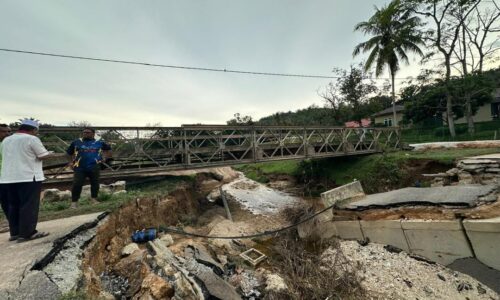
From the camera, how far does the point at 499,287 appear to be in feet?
16.1

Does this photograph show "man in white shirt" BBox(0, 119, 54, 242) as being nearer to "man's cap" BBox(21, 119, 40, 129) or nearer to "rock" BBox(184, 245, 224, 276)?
"man's cap" BBox(21, 119, 40, 129)

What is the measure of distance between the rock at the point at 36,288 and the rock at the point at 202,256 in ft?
9.19

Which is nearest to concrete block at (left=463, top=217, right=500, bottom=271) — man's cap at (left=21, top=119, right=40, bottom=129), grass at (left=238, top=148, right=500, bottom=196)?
grass at (left=238, top=148, right=500, bottom=196)

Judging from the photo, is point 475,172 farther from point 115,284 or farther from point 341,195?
point 115,284

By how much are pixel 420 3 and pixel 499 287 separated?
22.9 metres

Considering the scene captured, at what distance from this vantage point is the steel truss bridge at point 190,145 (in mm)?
7918

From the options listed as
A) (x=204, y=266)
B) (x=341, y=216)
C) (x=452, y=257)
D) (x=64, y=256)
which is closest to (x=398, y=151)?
(x=341, y=216)

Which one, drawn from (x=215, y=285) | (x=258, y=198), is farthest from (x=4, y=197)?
(x=258, y=198)

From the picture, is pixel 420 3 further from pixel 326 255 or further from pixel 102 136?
pixel 102 136

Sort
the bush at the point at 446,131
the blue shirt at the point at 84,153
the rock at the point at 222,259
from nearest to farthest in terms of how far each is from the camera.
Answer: the blue shirt at the point at 84,153, the rock at the point at 222,259, the bush at the point at 446,131

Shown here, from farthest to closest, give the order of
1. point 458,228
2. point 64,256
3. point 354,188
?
point 354,188, point 458,228, point 64,256

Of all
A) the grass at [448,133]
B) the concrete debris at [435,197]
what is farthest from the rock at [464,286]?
the grass at [448,133]

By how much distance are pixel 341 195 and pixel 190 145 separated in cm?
549

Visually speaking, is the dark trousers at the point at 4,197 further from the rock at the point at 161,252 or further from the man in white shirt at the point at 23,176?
the rock at the point at 161,252
